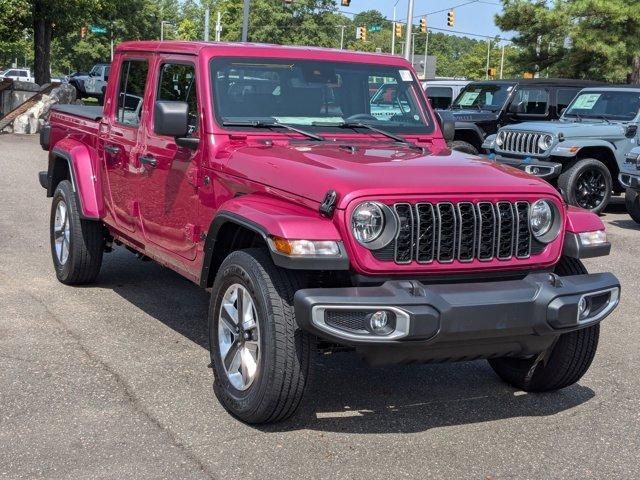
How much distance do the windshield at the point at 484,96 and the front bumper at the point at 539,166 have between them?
12.6 ft

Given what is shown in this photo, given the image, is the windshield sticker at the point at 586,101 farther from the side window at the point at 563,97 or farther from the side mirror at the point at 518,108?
the side mirror at the point at 518,108

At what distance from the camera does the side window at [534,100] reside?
17109 mm

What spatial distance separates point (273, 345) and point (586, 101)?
11570 millimetres

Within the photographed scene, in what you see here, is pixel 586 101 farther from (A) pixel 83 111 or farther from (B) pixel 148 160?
(B) pixel 148 160

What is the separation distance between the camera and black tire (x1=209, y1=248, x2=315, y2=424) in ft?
14.1

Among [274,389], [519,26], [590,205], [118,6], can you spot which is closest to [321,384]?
[274,389]

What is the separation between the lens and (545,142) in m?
13.5

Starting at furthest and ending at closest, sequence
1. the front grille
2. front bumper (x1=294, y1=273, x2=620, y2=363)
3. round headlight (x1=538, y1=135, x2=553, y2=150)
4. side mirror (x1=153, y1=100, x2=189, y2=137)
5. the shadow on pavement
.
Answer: the front grille < round headlight (x1=538, y1=135, x2=553, y2=150) < side mirror (x1=153, y1=100, x2=189, y2=137) < the shadow on pavement < front bumper (x1=294, y1=273, x2=620, y2=363)

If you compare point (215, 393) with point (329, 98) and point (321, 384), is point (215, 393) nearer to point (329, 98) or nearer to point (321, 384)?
point (321, 384)

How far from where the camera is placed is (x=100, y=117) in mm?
7230

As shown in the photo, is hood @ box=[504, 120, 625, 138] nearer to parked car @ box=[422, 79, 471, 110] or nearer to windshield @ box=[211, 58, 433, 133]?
parked car @ box=[422, 79, 471, 110]

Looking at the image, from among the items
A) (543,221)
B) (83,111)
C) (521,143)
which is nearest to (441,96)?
(521,143)

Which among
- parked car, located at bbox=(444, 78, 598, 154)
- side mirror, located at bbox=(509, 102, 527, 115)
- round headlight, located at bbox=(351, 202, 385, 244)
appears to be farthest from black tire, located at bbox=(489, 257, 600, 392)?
side mirror, located at bbox=(509, 102, 527, 115)

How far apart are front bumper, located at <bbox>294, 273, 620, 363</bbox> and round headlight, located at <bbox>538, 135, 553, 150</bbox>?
905 centimetres
